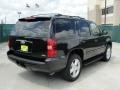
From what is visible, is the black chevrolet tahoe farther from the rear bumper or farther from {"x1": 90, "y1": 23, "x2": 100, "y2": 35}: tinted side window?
{"x1": 90, "y1": 23, "x2": 100, "y2": 35}: tinted side window

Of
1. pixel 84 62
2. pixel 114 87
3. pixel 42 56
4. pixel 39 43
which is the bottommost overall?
pixel 114 87

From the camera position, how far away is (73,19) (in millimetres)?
5918

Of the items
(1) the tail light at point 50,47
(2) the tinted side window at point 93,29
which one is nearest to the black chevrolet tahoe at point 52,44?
(1) the tail light at point 50,47

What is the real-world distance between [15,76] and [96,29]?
10.7 ft

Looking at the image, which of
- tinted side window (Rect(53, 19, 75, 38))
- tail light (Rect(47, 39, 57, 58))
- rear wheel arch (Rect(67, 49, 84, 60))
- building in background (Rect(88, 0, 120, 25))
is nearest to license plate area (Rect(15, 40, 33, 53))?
tail light (Rect(47, 39, 57, 58))

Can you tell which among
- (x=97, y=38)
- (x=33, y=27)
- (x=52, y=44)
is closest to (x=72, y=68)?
(x=52, y=44)

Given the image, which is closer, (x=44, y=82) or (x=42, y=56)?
(x=42, y=56)

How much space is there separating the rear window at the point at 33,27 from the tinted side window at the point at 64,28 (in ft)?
0.81

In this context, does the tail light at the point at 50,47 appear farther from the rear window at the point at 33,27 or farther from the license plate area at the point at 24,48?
the license plate area at the point at 24,48

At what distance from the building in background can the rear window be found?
40.8 metres

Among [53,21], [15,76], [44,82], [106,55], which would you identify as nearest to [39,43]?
[53,21]

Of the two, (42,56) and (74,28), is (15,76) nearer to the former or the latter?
(42,56)

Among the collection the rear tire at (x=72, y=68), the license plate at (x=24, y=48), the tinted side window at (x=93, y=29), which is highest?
the tinted side window at (x=93, y=29)

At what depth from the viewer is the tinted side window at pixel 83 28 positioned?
19.9 ft
